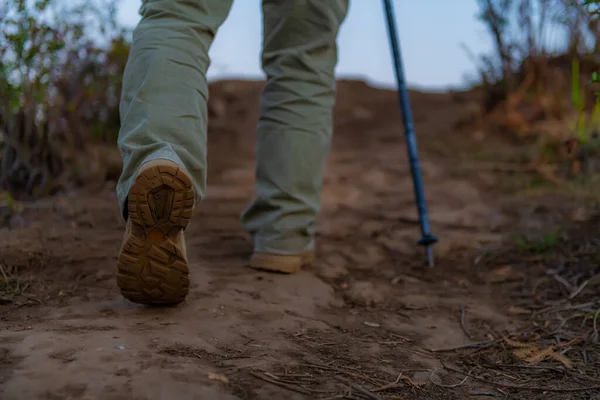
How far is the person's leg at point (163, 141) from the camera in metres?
1.39

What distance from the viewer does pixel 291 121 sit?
2.00 metres

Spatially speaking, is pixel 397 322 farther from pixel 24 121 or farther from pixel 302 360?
pixel 24 121

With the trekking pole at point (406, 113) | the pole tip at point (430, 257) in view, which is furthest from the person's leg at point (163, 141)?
the pole tip at point (430, 257)

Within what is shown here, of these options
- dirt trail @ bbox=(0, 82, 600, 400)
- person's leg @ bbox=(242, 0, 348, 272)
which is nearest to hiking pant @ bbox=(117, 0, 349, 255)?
person's leg @ bbox=(242, 0, 348, 272)

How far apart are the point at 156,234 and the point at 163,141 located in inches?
8.2

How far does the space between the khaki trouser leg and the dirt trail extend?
0.32 m

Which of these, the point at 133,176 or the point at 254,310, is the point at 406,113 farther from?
the point at 133,176

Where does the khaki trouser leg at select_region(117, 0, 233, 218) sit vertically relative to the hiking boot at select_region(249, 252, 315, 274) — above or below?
above

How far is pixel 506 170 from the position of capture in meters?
3.84

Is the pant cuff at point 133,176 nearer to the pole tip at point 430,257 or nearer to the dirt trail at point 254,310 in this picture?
the dirt trail at point 254,310

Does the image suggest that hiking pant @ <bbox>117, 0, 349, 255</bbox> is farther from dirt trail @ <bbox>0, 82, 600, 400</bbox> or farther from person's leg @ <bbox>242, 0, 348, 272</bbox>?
dirt trail @ <bbox>0, 82, 600, 400</bbox>

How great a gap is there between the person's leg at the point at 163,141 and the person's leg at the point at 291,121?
0.37 meters

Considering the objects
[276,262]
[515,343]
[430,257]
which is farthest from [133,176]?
[430,257]

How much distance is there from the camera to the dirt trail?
115cm
